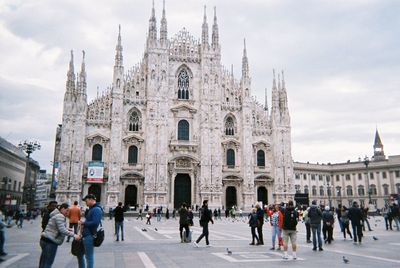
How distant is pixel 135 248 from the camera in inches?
504

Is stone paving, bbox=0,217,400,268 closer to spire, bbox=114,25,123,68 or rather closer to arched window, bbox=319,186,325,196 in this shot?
spire, bbox=114,25,123,68

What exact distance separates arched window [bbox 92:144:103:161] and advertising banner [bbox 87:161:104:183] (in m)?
1.73

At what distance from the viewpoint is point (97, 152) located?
4278 cm

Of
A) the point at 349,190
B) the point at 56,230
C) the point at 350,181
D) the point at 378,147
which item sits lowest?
the point at 56,230

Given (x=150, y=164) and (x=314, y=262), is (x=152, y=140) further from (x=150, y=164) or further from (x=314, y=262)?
(x=314, y=262)

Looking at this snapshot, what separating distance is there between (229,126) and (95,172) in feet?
58.4

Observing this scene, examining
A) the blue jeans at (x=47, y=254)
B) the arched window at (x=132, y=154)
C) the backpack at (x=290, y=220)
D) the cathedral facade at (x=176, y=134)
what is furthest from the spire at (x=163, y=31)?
the blue jeans at (x=47, y=254)

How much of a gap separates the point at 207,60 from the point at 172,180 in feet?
52.8

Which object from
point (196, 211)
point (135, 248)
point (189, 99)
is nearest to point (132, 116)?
point (189, 99)

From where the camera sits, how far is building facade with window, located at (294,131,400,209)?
220 ft

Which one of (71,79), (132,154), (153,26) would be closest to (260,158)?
(132,154)

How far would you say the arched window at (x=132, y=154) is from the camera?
4353 centimetres

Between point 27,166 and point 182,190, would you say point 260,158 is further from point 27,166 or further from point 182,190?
point 27,166

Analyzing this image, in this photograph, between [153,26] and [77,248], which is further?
[153,26]
